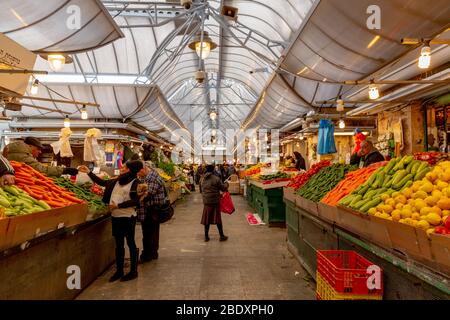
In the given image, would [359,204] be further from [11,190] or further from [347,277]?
[11,190]

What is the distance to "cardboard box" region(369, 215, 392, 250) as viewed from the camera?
105 inches

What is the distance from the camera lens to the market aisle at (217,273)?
4.07 meters

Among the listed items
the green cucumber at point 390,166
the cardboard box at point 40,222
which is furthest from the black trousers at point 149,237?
the green cucumber at point 390,166

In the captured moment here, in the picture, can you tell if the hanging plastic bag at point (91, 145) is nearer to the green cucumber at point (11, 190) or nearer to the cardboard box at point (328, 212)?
the green cucumber at point (11, 190)

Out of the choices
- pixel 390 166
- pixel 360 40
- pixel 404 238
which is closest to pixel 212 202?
pixel 390 166

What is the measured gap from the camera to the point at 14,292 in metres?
2.87

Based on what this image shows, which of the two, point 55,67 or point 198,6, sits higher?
point 198,6

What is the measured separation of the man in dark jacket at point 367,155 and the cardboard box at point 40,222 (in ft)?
15.9

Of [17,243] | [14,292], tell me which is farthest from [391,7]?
[14,292]

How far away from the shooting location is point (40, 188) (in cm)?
396

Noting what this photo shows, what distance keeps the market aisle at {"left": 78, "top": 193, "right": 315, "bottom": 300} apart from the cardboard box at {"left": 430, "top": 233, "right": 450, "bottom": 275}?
7.05 ft

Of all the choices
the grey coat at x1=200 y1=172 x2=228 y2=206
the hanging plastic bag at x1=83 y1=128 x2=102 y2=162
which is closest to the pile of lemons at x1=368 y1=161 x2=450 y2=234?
the grey coat at x1=200 y1=172 x2=228 y2=206

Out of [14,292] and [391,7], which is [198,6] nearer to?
[391,7]
